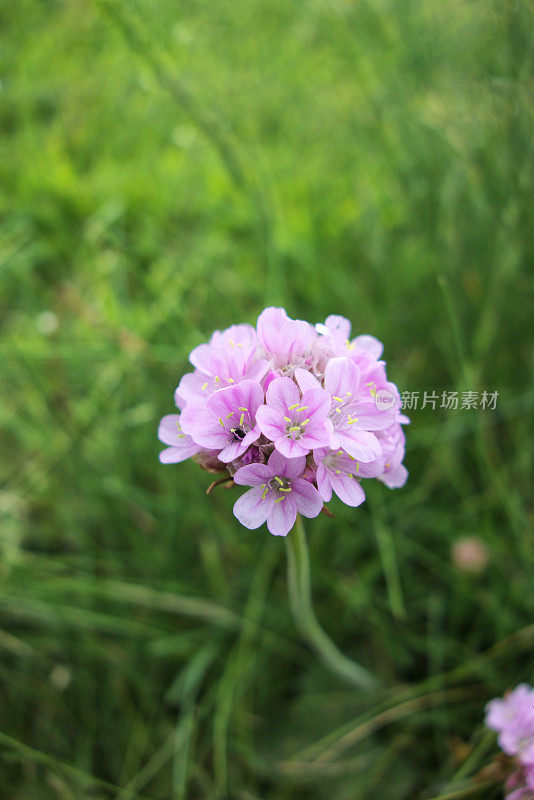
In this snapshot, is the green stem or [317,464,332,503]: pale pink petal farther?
the green stem

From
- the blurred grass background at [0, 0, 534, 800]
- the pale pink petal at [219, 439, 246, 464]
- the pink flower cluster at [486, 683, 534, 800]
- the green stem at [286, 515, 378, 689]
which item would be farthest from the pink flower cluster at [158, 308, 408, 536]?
the pink flower cluster at [486, 683, 534, 800]

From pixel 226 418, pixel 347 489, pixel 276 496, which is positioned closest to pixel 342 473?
pixel 347 489

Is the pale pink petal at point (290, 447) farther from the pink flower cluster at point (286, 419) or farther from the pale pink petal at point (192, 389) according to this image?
the pale pink petal at point (192, 389)

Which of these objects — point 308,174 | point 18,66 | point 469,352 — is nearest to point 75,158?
point 18,66

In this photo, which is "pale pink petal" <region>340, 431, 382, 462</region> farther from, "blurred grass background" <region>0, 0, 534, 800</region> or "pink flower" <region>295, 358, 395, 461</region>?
"blurred grass background" <region>0, 0, 534, 800</region>

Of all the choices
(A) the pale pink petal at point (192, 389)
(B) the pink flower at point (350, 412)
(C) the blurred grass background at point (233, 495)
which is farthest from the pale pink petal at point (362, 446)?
(C) the blurred grass background at point (233, 495)

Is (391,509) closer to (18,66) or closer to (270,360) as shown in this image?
(270,360)

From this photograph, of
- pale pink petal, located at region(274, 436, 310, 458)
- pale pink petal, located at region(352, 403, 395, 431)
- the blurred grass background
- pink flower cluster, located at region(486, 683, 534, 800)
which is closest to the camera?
pale pink petal, located at region(274, 436, 310, 458)
